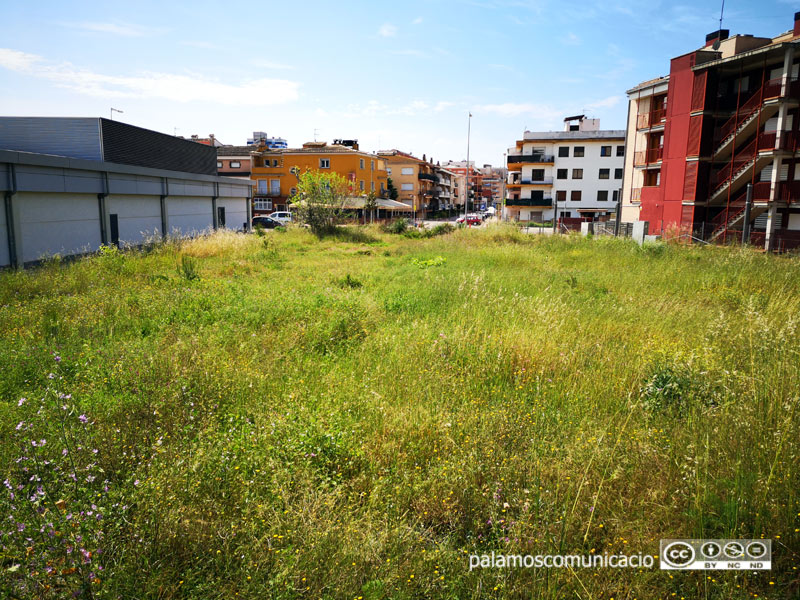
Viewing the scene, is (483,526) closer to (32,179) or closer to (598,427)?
(598,427)

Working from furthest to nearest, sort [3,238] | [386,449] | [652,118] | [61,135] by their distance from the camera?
1. [652,118]
2. [61,135]
3. [3,238]
4. [386,449]

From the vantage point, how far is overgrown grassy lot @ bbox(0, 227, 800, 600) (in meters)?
3.01

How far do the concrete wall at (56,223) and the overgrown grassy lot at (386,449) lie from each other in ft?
35.6

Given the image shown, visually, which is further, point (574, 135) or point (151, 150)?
point (574, 135)

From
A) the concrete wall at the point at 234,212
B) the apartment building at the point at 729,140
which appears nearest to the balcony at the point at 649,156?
the apartment building at the point at 729,140

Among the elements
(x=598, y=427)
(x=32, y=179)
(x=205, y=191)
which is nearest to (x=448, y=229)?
(x=205, y=191)

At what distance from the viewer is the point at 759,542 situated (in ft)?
9.83

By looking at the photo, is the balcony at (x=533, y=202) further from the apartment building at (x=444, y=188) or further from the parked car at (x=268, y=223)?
the apartment building at (x=444, y=188)

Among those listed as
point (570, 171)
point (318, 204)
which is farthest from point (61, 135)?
point (570, 171)

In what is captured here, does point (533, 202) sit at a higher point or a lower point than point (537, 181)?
lower

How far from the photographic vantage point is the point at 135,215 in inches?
980

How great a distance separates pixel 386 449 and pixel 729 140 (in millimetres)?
29855

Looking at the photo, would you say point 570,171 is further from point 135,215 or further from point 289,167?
point 135,215

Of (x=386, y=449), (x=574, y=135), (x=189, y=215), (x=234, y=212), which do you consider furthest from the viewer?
(x=574, y=135)
